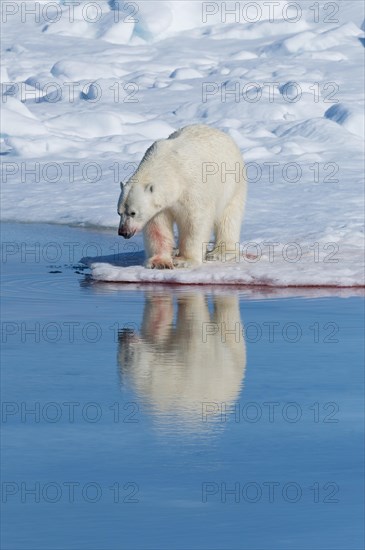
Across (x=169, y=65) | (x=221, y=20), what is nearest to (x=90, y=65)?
(x=169, y=65)

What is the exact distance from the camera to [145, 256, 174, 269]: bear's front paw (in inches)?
304

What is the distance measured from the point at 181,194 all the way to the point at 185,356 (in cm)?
256

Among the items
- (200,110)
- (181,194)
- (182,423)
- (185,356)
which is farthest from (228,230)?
(200,110)

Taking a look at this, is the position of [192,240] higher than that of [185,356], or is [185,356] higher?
[185,356]

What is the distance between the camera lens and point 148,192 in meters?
7.42

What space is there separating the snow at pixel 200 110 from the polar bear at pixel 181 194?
0.22 m

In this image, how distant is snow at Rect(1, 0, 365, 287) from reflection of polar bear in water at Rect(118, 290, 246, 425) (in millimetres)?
1063

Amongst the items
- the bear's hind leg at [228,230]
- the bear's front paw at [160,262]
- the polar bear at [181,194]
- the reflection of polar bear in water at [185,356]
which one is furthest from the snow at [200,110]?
the reflection of polar bear in water at [185,356]

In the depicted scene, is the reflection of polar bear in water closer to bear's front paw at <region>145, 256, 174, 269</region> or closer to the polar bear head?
the polar bear head

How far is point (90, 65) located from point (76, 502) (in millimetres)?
17354

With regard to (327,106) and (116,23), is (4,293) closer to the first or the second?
(327,106)

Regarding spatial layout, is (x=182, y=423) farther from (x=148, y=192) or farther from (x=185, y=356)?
(x=148, y=192)

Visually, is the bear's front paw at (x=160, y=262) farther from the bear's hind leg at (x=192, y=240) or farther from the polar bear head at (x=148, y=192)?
the polar bear head at (x=148, y=192)

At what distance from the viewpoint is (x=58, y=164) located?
1450 cm
